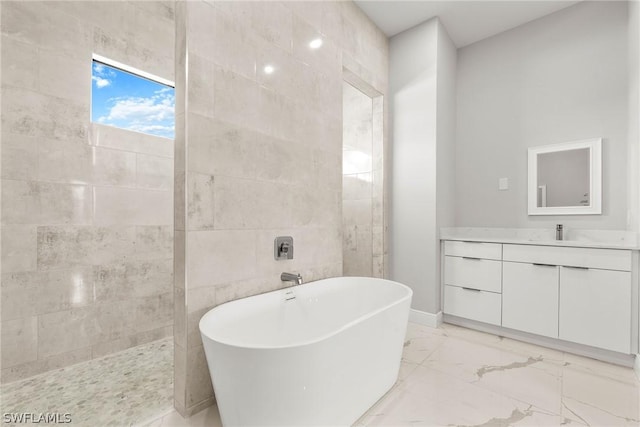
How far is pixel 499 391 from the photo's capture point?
1.63 meters

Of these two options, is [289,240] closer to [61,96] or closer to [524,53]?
[61,96]

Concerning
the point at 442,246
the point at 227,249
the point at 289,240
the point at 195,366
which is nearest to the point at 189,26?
the point at 227,249

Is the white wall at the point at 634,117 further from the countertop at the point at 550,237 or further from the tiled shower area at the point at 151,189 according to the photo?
the tiled shower area at the point at 151,189

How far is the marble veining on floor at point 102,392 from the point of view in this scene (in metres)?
1.41

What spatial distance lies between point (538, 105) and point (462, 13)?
1.10 m

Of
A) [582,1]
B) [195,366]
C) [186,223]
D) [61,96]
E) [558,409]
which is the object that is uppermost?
[582,1]

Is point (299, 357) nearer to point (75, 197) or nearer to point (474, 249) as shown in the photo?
point (75, 197)

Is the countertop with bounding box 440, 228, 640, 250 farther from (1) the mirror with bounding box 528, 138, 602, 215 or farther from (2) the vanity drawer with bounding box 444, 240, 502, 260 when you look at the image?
(1) the mirror with bounding box 528, 138, 602, 215

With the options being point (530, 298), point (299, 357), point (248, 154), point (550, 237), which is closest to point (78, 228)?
point (248, 154)

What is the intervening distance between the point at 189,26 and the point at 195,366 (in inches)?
67.3

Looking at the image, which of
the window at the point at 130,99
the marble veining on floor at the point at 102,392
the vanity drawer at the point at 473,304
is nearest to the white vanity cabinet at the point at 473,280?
the vanity drawer at the point at 473,304

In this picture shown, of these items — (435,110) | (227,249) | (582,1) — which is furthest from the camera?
(435,110)

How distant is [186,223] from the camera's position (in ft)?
4.60

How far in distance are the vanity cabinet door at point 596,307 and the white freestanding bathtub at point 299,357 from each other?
1.36m
